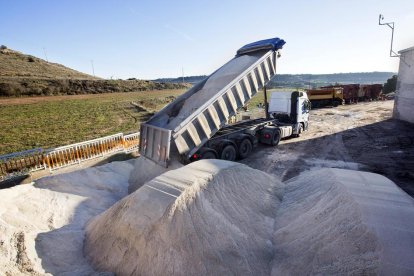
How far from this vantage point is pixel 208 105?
30.6 feet

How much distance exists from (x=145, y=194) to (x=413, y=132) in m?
18.9

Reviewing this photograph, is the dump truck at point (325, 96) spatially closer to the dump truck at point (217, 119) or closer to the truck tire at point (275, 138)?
the truck tire at point (275, 138)

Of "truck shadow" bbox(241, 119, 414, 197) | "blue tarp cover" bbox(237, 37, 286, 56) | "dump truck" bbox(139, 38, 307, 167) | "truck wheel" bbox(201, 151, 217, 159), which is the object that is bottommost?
"truck shadow" bbox(241, 119, 414, 197)

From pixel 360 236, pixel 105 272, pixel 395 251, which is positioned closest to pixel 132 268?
pixel 105 272

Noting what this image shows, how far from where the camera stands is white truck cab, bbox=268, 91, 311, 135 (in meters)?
15.2

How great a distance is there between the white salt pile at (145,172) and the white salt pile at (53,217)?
0.28 metres

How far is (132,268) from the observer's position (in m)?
4.43

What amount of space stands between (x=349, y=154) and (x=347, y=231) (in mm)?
9512

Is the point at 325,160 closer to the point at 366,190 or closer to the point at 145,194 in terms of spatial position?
the point at 366,190

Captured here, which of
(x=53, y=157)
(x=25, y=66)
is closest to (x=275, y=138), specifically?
(x=53, y=157)

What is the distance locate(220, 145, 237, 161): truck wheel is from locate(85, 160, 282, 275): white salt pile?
469 cm

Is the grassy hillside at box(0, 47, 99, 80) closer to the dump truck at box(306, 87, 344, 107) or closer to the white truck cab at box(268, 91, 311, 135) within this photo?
the dump truck at box(306, 87, 344, 107)

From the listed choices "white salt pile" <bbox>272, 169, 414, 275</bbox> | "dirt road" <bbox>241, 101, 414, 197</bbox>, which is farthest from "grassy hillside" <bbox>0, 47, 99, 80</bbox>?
"white salt pile" <bbox>272, 169, 414, 275</bbox>

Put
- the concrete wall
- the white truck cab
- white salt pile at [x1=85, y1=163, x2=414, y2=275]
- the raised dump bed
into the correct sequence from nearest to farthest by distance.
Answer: white salt pile at [x1=85, y1=163, x2=414, y2=275], the raised dump bed, the white truck cab, the concrete wall
